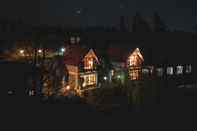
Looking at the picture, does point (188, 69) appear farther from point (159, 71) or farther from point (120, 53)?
point (120, 53)

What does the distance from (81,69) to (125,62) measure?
17.3ft

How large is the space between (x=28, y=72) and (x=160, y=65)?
1829 centimetres

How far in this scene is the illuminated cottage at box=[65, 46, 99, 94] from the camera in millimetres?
29516

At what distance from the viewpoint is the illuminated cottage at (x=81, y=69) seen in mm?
29516

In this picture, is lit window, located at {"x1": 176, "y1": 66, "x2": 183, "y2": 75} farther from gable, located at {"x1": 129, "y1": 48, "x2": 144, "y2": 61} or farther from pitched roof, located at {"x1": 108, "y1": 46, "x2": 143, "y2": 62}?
pitched roof, located at {"x1": 108, "y1": 46, "x2": 143, "y2": 62}

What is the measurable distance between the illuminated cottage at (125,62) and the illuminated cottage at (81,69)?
256 cm

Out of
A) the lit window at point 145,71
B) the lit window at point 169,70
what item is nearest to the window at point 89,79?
the lit window at point 145,71

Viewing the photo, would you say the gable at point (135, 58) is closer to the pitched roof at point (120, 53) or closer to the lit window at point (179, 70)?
the pitched roof at point (120, 53)

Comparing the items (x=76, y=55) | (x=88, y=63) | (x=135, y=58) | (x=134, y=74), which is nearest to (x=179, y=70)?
(x=134, y=74)

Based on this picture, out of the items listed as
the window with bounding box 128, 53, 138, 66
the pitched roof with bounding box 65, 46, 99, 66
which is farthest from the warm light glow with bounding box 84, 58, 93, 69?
the window with bounding box 128, 53, 138, 66

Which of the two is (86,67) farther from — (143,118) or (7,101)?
(7,101)

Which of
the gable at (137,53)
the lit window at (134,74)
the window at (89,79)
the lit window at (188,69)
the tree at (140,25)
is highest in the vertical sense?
the tree at (140,25)

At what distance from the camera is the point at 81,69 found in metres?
29.8

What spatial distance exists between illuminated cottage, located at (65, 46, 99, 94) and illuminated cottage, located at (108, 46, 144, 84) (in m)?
2.56
